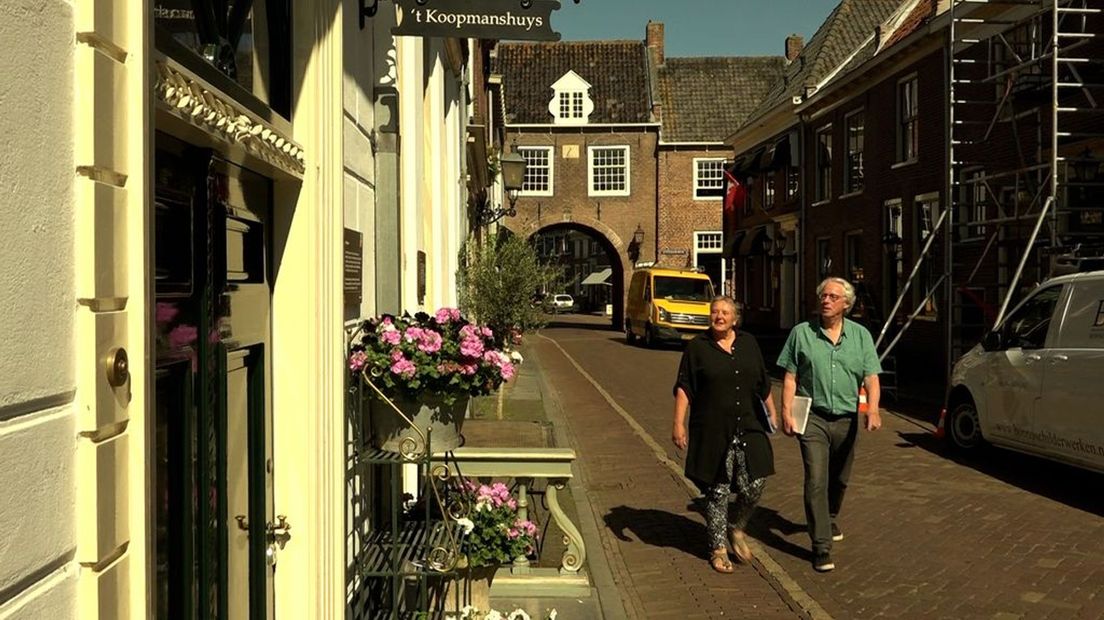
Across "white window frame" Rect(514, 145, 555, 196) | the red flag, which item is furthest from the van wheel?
"white window frame" Rect(514, 145, 555, 196)

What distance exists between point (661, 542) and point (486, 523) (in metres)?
2.57

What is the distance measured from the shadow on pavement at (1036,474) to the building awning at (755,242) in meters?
22.1

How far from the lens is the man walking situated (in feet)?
21.3

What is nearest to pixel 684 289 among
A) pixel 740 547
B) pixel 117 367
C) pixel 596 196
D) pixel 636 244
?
pixel 636 244

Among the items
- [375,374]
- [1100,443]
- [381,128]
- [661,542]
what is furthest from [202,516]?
[1100,443]

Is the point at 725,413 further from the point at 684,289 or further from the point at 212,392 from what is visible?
the point at 684,289

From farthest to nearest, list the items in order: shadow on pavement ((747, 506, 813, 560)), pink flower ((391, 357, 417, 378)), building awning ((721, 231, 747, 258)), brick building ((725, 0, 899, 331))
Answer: building awning ((721, 231, 747, 258)) < brick building ((725, 0, 899, 331)) < shadow on pavement ((747, 506, 813, 560)) < pink flower ((391, 357, 417, 378))

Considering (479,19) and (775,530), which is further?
(775,530)

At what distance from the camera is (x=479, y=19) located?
16.4 feet

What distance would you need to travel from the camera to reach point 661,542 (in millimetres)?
7309

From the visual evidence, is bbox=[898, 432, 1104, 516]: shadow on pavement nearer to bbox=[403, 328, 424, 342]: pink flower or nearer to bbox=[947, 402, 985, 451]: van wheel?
bbox=[947, 402, 985, 451]: van wheel

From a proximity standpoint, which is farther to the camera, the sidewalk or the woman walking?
the woman walking

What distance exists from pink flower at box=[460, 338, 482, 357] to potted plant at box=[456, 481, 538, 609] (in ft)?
2.67

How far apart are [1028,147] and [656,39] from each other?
29.9 meters
